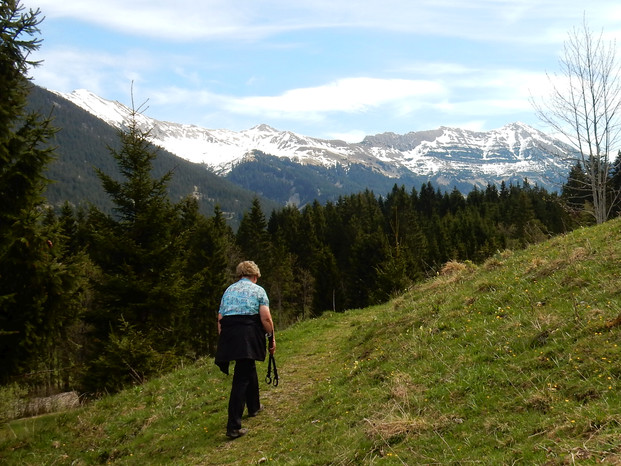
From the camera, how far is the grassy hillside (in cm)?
471

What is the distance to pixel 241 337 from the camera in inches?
293

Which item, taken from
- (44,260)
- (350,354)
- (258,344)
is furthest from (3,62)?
(350,354)

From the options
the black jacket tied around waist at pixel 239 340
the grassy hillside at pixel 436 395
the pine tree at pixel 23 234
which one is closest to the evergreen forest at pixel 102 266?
the pine tree at pixel 23 234

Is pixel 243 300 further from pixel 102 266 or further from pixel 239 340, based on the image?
pixel 102 266

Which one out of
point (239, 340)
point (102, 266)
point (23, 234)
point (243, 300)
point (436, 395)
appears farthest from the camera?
point (102, 266)

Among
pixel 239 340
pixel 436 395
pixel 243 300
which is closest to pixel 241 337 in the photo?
pixel 239 340

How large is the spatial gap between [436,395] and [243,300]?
353 centimetres

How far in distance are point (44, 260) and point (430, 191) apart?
380ft

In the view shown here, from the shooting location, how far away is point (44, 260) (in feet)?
31.5

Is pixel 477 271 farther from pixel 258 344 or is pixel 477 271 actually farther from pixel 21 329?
pixel 21 329

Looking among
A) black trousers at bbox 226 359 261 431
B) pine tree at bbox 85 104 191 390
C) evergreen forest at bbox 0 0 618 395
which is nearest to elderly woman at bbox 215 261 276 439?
black trousers at bbox 226 359 261 431

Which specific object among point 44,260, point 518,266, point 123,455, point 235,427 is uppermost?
point 44,260

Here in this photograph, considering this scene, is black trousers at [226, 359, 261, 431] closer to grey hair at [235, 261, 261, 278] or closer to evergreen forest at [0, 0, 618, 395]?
grey hair at [235, 261, 261, 278]

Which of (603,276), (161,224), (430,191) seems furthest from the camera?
(430,191)
